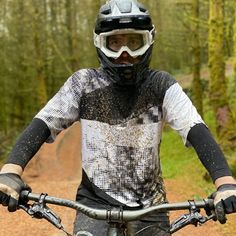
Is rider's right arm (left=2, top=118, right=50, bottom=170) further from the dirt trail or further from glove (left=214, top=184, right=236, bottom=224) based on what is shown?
the dirt trail

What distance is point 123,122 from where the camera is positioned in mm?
3439

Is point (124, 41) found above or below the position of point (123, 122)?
above

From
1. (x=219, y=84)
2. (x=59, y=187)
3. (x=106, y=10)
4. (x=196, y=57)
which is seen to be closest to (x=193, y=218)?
(x=106, y=10)

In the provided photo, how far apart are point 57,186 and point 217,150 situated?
992cm

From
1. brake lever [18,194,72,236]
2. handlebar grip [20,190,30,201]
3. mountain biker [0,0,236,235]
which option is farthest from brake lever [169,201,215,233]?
handlebar grip [20,190,30,201]

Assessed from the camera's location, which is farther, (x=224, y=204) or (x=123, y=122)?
(x=123, y=122)

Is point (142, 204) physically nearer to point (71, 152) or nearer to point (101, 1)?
point (71, 152)

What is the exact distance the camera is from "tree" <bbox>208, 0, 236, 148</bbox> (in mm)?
13531

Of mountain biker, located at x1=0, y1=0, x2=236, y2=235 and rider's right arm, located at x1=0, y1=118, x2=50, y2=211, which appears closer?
rider's right arm, located at x1=0, y1=118, x2=50, y2=211

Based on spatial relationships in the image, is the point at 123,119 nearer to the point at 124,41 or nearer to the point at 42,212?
the point at 124,41

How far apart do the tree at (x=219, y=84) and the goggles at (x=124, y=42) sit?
10.5m

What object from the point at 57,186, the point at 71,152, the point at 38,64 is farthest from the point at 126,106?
the point at 38,64

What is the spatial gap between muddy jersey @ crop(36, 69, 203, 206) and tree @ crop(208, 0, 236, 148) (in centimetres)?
1030

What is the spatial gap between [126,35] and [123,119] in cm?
54
